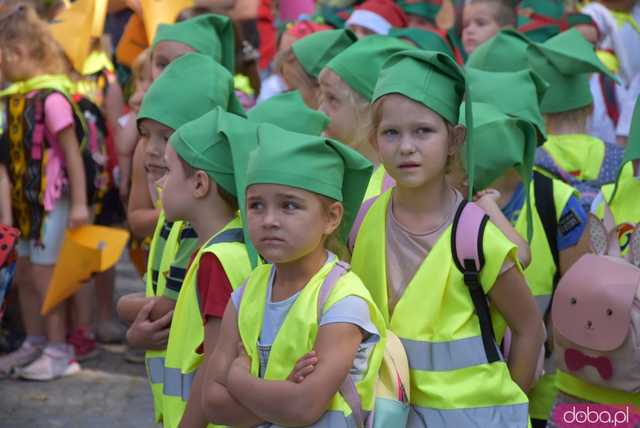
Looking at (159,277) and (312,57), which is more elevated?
(312,57)

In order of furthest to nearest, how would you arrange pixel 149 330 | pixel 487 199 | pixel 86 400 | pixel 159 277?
pixel 86 400, pixel 159 277, pixel 487 199, pixel 149 330

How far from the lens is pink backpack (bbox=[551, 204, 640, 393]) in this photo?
3785mm

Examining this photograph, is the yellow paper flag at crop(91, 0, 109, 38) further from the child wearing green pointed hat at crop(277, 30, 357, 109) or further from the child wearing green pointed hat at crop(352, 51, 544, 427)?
the child wearing green pointed hat at crop(352, 51, 544, 427)

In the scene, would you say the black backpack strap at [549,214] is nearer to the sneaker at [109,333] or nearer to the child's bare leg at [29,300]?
the child's bare leg at [29,300]

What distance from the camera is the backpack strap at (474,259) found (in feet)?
11.1

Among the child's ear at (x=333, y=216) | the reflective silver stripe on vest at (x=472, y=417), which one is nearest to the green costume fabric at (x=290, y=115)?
the child's ear at (x=333, y=216)

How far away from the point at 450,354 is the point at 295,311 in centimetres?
54

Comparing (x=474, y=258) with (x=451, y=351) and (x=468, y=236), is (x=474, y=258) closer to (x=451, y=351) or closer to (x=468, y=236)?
(x=468, y=236)

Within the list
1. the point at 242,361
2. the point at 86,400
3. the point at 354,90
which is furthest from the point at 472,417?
the point at 86,400

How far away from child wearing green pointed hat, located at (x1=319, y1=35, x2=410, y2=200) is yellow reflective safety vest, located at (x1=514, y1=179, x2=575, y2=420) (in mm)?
649

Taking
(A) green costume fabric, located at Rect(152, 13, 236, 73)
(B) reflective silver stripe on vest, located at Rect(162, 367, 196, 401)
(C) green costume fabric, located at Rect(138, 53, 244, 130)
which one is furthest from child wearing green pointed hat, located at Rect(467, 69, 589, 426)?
(A) green costume fabric, located at Rect(152, 13, 236, 73)

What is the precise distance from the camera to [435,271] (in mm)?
3424

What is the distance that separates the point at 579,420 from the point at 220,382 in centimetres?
134

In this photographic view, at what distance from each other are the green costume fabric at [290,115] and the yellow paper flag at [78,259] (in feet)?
9.32
